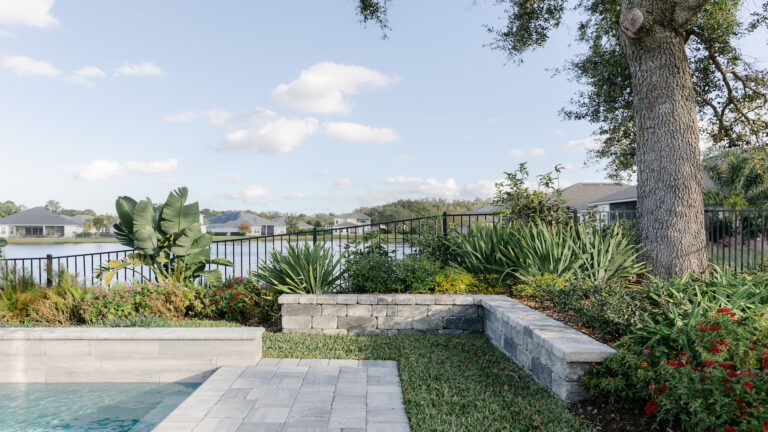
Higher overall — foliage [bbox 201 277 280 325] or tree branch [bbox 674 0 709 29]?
tree branch [bbox 674 0 709 29]

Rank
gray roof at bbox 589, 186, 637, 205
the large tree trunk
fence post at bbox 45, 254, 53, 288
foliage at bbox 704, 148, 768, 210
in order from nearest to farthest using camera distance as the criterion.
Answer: the large tree trunk < fence post at bbox 45, 254, 53, 288 < foliage at bbox 704, 148, 768, 210 < gray roof at bbox 589, 186, 637, 205

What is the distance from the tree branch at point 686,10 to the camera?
6336 millimetres

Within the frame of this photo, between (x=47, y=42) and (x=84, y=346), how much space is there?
6988mm

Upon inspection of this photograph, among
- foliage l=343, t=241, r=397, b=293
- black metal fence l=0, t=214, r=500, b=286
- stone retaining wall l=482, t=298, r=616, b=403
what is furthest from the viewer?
black metal fence l=0, t=214, r=500, b=286

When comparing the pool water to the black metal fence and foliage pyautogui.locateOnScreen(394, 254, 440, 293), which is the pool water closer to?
the black metal fence

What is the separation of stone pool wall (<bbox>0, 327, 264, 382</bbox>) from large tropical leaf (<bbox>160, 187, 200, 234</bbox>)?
3.20 m

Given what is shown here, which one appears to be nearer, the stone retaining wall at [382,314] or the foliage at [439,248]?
the stone retaining wall at [382,314]

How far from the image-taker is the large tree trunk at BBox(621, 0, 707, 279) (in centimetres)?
651

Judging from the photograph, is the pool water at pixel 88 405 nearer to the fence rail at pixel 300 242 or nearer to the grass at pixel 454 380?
the grass at pixel 454 380

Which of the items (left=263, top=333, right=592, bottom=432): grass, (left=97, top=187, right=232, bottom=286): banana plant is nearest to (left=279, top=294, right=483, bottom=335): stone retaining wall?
(left=263, top=333, right=592, bottom=432): grass

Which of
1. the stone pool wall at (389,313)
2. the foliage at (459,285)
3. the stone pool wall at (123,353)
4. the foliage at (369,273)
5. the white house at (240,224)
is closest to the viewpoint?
the stone pool wall at (123,353)

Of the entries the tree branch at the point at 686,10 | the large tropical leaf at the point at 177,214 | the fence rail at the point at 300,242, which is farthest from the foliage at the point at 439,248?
the tree branch at the point at 686,10

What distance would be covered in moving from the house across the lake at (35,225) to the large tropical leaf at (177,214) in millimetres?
36243

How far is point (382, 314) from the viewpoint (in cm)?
639
